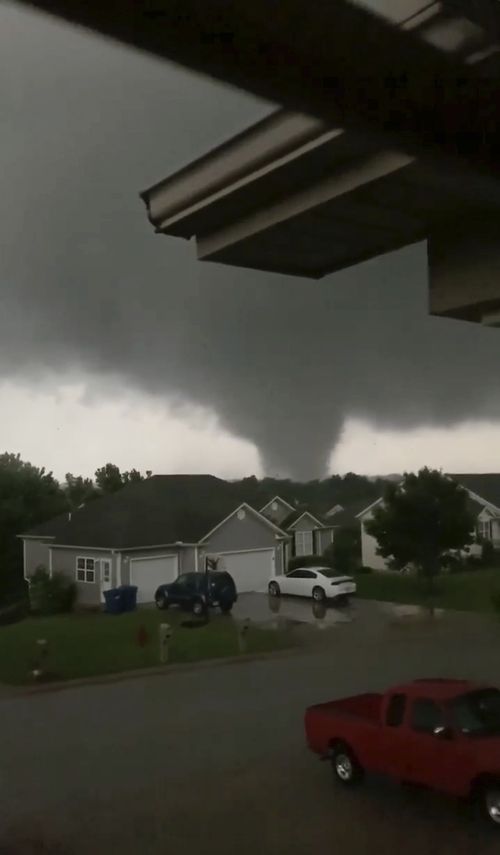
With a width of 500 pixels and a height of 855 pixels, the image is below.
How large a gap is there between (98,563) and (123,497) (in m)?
0.11

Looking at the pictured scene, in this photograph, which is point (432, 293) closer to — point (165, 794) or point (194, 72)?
point (194, 72)

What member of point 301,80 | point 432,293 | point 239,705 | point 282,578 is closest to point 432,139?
point 301,80

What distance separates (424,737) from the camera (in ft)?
4.09

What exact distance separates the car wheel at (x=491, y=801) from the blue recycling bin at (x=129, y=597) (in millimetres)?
558

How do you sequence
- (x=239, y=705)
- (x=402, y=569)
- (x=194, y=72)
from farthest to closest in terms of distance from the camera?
(x=402, y=569)
(x=239, y=705)
(x=194, y=72)

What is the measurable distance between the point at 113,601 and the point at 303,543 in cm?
33

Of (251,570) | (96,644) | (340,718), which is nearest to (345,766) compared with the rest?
(340,718)

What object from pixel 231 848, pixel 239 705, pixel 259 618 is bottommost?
pixel 231 848

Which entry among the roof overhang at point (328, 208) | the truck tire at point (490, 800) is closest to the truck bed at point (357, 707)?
the truck tire at point (490, 800)

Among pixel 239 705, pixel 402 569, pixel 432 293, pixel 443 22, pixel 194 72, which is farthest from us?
pixel 432 293

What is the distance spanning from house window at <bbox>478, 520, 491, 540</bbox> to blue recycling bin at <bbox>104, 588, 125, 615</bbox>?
0.68 metres

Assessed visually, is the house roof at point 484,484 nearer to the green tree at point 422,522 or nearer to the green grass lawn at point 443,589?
the green tree at point 422,522

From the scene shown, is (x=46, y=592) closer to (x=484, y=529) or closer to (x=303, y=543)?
(x=303, y=543)

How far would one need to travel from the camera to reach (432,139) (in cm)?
102
